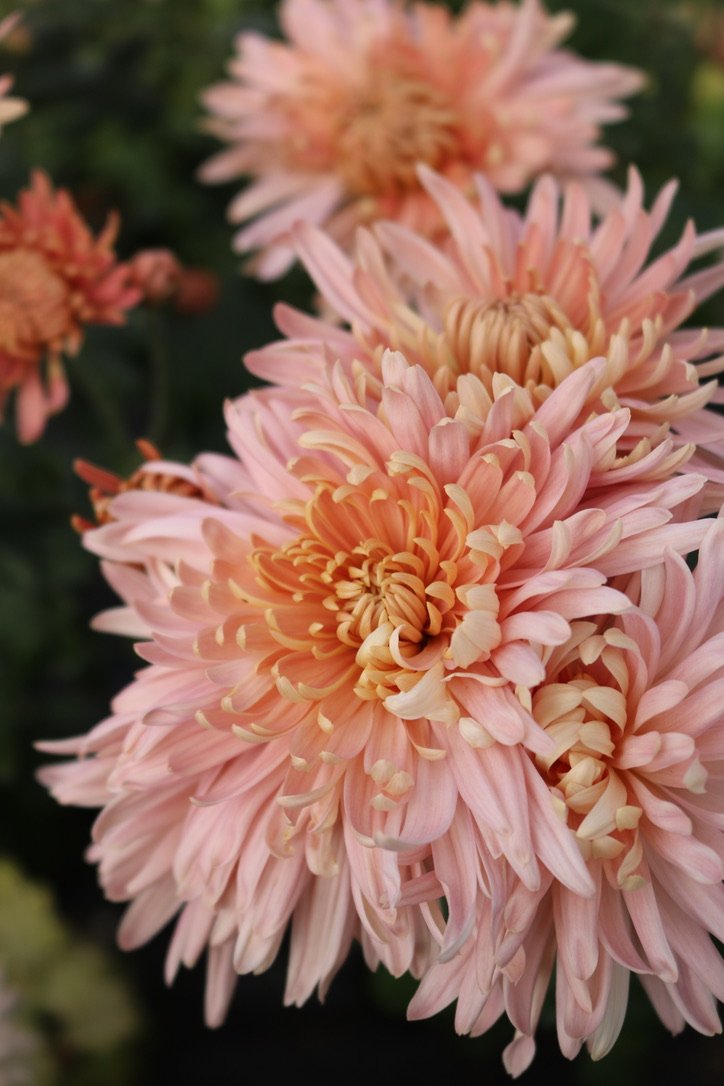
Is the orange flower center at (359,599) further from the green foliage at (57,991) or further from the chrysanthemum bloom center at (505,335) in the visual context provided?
the green foliage at (57,991)

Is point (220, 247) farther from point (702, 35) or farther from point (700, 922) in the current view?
point (700, 922)

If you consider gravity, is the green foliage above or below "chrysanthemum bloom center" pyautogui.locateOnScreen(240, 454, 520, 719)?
below

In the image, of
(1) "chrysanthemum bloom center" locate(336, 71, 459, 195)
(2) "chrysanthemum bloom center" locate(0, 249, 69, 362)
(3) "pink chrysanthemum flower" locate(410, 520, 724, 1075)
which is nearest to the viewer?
(3) "pink chrysanthemum flower" locate(410, 520, 724, 1075)

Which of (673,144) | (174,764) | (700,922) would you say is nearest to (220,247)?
(673,144)

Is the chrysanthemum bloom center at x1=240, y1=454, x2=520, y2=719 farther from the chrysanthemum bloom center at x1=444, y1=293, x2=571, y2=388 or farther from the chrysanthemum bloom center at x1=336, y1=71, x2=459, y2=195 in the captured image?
the chrysanthemum bloom center at x1=336, y1=71, x2=459, y2=195

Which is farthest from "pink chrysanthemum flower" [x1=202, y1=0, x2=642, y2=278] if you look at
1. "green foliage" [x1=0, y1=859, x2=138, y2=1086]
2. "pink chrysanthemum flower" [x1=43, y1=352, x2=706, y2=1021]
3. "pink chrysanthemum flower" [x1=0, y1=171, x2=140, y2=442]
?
"green foliage" [x1=0, y1=859, x2=138, y2=1086]

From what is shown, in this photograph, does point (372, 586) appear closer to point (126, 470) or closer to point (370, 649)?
point (370, 649)

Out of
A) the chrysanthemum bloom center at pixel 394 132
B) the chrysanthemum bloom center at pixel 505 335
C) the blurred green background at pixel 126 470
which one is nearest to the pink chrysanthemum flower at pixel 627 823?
the chrysanthemum bloom center at pixel 505 335
